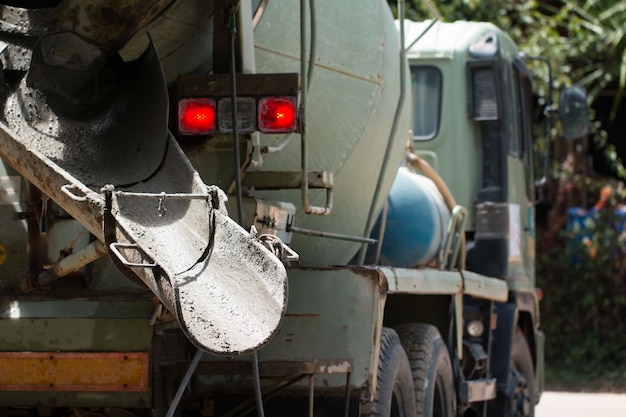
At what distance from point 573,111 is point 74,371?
14.7ft

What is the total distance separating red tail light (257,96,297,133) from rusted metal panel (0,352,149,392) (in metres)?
0.89

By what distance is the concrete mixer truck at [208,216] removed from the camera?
3.37 metres

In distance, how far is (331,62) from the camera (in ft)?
15.2

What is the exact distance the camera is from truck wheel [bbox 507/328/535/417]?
7121 millimetres

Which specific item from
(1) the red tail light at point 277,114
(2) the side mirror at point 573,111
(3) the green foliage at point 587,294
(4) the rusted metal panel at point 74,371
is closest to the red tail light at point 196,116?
(1) the red tail light at point 277,114

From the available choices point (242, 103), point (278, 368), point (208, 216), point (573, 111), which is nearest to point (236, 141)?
point (242, 103)

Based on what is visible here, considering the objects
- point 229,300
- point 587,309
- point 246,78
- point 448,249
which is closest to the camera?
point 229,300

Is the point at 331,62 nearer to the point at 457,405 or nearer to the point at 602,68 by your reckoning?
the point at 457,405

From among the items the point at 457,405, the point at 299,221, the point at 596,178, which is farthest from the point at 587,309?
the point at 299,221

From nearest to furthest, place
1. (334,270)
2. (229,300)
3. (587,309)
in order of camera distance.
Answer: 1. (229,300)
2. (334,270)
3. (587,309)

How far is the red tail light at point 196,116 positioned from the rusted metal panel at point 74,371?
78 centimetres

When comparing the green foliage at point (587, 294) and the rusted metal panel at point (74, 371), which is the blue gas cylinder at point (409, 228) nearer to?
the rusted metal panel at point (74, 371)

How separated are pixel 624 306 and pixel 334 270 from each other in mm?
9086

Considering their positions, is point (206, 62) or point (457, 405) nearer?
point (206, 62)
